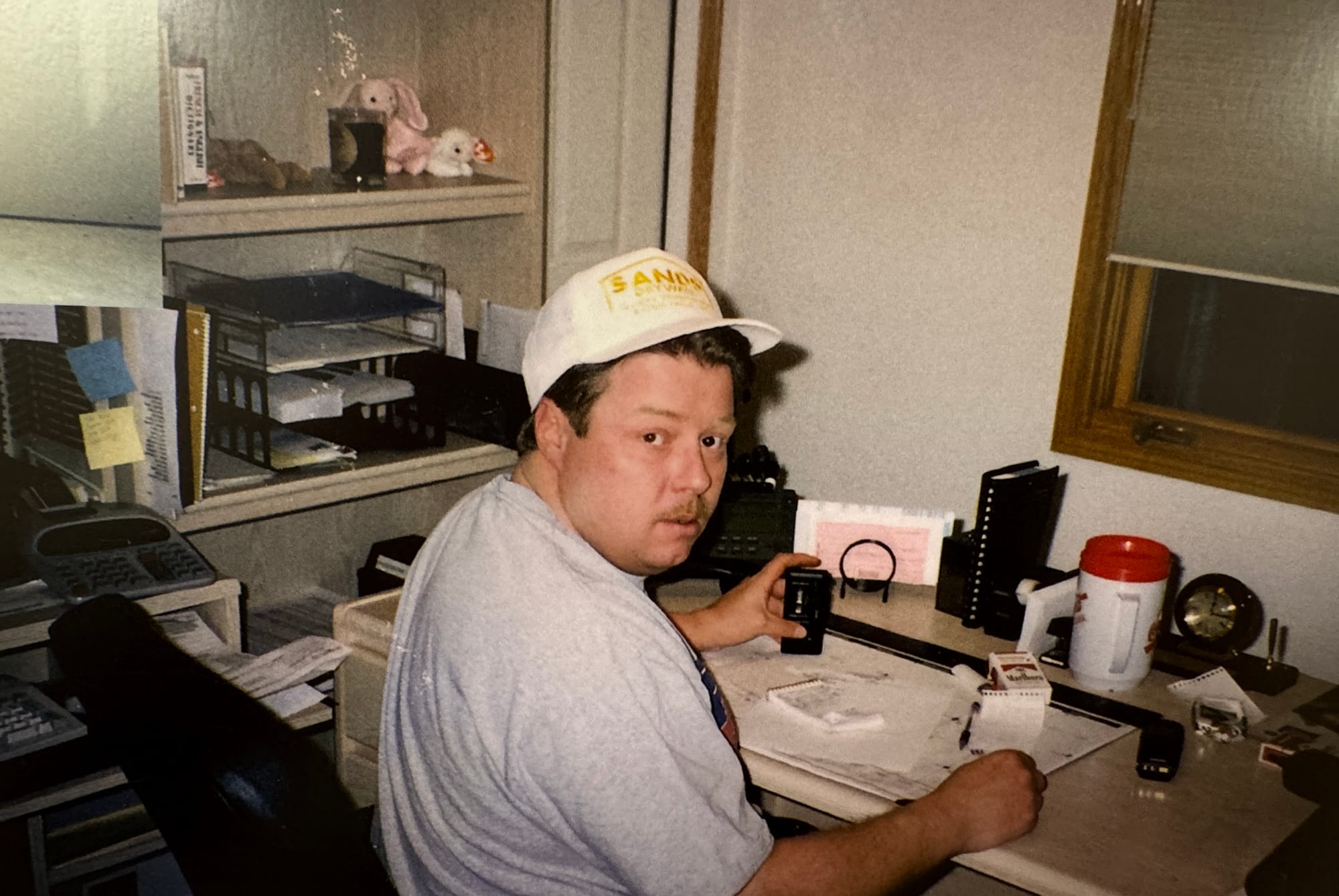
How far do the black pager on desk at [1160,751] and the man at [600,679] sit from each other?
0.63ft

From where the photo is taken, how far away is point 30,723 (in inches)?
70.9

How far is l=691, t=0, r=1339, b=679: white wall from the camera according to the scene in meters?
2.00

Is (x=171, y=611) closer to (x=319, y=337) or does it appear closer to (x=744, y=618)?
(x=319, y=337)

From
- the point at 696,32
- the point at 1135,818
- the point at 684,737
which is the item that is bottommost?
the point at 1135,818

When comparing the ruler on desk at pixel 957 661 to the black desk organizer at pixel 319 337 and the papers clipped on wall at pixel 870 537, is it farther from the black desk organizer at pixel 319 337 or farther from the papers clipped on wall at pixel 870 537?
the black desk organizer at pixel 319 337

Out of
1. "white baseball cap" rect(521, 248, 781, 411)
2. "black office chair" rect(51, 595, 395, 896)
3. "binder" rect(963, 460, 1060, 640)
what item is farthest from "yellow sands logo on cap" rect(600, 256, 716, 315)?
"binder" rect(963, 460, 1060, 640)

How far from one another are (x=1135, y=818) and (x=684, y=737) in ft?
2.09

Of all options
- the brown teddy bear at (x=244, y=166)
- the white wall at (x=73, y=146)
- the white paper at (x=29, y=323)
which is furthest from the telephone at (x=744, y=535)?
the white wall at (x=73, y=146)

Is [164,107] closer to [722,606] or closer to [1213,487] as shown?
[722,606]

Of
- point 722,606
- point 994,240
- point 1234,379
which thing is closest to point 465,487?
point 722,606

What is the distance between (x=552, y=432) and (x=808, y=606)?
68cm

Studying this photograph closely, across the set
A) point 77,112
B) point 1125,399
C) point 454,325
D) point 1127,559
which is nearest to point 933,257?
point 1125,399

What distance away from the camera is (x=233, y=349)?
202 centimetres

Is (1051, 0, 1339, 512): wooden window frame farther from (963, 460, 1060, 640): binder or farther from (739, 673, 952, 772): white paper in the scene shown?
(739, 673, 952, 772): white paper
